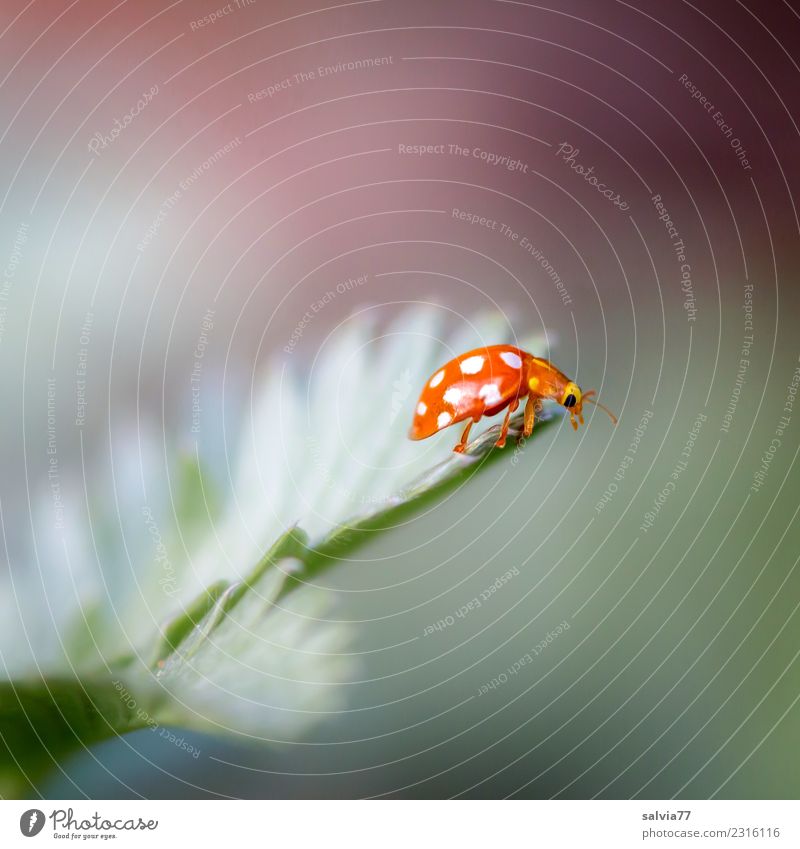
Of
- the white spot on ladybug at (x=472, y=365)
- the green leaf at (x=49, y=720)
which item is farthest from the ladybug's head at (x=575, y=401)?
the green leaf at (x=49, y=720)

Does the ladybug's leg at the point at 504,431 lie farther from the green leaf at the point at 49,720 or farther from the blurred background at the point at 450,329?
the green leaf at the point at 49,720

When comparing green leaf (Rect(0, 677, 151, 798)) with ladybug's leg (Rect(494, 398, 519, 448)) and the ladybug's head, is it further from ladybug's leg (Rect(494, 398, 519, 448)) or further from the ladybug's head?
the ladybug's head

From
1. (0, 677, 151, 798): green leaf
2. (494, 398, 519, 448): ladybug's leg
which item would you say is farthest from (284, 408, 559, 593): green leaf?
(0, 677, 151, 798): green leaf

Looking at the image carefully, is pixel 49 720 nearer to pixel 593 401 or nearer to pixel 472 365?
pixel 472 365

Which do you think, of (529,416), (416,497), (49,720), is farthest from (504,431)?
(49,720)
